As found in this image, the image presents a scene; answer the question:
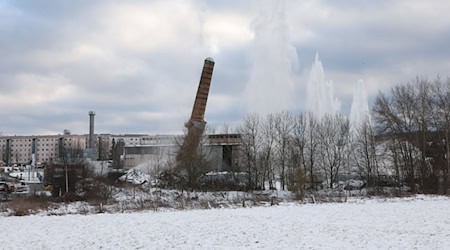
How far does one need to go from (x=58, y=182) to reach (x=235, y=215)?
72.5 ft

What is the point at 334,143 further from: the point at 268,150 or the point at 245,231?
the point at 245,231

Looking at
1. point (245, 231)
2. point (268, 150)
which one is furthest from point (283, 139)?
point (245, 231)

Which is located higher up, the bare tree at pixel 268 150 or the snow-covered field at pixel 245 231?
the bare tree at pixel 268 150

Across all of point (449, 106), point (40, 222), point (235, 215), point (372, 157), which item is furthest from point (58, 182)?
point (449, 106)

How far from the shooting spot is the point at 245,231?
704 inches

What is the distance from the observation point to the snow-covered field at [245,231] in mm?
14719

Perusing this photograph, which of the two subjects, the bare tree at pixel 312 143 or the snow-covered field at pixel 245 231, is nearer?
the snow-covered field at pixel 245 231

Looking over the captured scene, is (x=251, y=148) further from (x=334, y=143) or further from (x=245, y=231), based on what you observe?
(x=245, y=231)

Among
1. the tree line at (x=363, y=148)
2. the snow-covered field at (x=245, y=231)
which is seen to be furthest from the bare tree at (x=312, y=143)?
the snow-covered field at (x=245, y=231)

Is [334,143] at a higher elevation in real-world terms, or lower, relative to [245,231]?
higher

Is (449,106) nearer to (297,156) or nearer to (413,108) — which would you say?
(413,108)

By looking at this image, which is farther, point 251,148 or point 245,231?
point 251,148

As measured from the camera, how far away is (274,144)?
59000mm

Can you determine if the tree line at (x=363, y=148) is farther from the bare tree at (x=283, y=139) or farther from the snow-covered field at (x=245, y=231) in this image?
the snow-covered field at (x=245, y=231)
